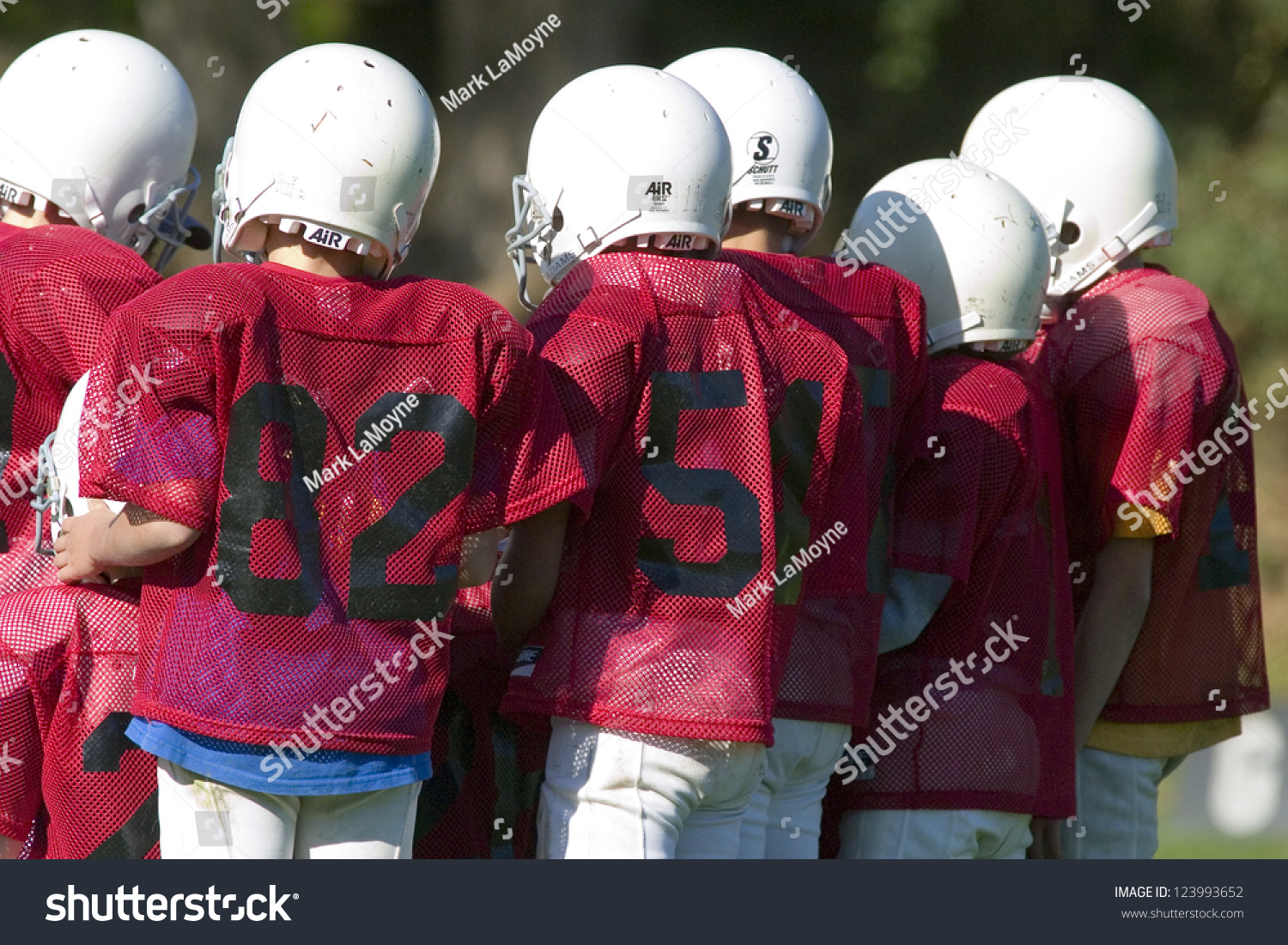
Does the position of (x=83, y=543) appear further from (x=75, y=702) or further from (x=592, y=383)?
(x=592, y=383)

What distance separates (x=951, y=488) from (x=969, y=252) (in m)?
0.58

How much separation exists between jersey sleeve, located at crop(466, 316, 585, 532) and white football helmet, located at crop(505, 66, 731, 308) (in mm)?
462

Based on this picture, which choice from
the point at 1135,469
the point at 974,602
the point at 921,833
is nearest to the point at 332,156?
the point at 974,602

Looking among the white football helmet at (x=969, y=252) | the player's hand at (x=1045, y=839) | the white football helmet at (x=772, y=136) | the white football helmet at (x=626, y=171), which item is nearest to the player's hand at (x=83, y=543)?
the white football helmet at (x=626, y=171)

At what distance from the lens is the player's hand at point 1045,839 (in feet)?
12.2

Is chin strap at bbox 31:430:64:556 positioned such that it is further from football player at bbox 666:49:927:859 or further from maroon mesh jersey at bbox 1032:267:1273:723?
maroon mesh jersey at bbox 1032:267:1273:723

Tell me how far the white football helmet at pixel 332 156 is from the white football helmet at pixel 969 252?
1.30 m

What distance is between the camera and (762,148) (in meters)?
3.55

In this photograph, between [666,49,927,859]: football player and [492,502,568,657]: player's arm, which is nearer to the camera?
[492,502,568,657]: player's arm

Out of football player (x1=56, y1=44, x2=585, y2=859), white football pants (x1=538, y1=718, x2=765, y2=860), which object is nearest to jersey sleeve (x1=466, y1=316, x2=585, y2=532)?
football player (x1=56, y1=44, x2=585, y2=859)

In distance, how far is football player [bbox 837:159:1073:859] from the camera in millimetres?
3426

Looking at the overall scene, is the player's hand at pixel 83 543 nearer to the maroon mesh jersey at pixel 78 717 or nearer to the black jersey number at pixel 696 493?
the maroon mesh jersey at pixel 78 717

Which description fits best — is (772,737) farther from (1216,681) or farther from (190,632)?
(1216,681)

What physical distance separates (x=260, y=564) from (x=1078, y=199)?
7.92 ft
